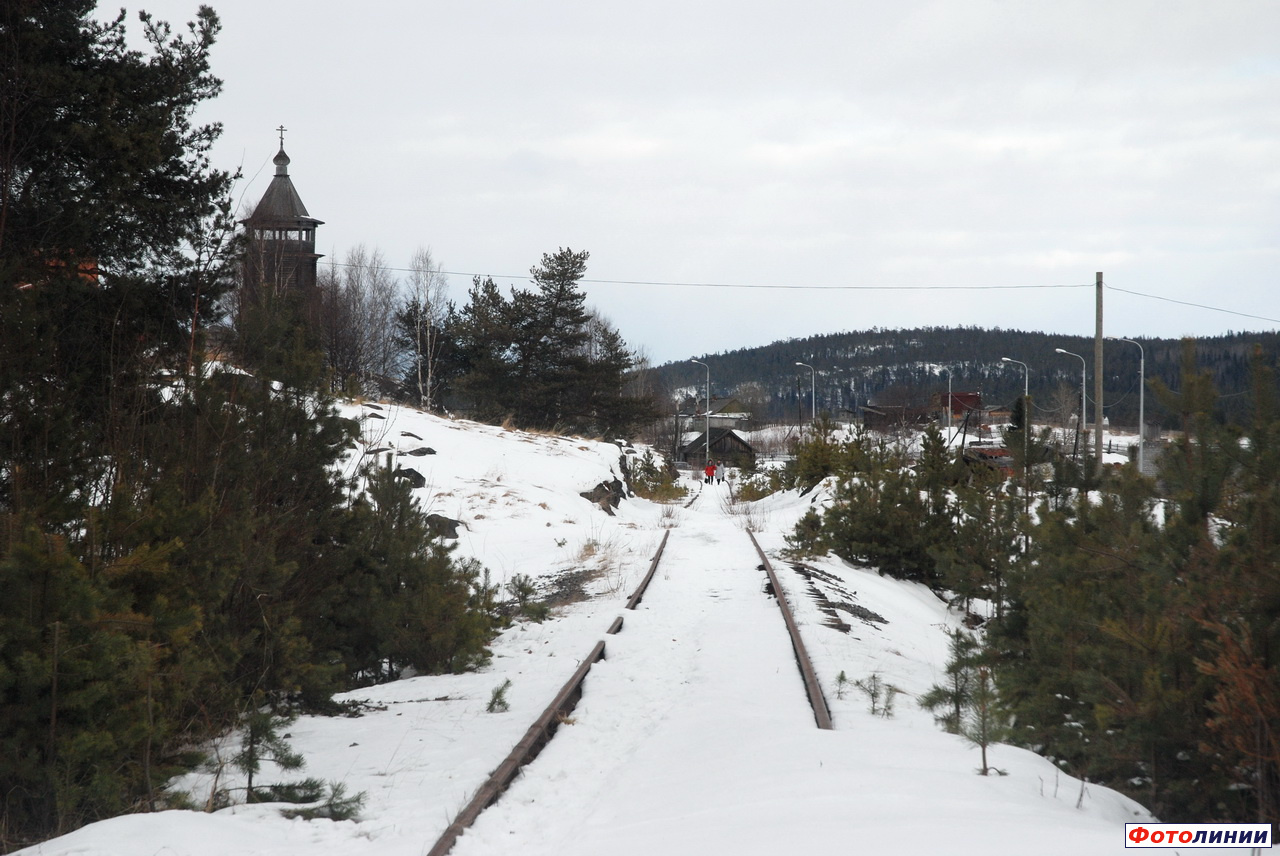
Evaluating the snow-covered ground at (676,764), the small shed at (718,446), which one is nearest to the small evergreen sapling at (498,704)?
the snow-covered ground at (676,764)

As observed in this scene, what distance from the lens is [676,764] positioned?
5.54 meters

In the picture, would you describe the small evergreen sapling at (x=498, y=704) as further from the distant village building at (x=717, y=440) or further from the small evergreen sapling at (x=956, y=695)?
the distant village building at (x=717, y=440)

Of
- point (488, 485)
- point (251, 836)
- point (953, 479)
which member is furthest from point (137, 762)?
point (488, 485)

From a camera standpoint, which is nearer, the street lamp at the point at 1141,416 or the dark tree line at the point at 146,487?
the dark tree line at the point at 146,487

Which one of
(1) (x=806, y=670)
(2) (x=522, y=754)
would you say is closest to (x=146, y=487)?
(2) (x=522, y=754)

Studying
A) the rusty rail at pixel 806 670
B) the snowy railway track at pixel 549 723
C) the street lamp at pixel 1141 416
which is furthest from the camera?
the street lamp at pixel 1141 416

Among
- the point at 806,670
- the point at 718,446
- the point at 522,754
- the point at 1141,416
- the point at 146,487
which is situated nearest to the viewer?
the point at 146,487

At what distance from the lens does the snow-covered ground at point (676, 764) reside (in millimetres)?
4020

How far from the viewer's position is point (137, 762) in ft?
14.8

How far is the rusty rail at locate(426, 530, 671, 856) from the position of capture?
A: 425 centimetres

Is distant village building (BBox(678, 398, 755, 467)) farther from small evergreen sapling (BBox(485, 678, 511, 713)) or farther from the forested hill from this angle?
small evergreen sapling (BBox(485, 678, 511, 713))

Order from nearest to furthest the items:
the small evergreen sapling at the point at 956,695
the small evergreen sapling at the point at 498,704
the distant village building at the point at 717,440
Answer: the small evergreen sapling at the point at 956,695 < the small evergreen sapling at the point at 498,704 < the distant village building at the point at 717,440

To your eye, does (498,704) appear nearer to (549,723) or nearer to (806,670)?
(549,723)

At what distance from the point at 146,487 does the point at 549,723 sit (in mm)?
3068
